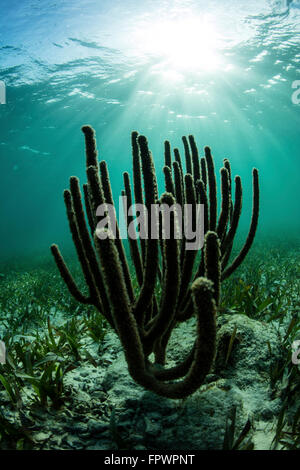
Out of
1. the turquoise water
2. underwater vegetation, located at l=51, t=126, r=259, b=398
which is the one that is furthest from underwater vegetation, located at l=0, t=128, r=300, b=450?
the turquoise water

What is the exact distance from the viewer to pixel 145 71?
18.6m

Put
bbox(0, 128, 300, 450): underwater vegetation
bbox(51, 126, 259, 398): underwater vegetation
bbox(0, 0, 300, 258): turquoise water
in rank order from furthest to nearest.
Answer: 1. bbox(0, 0, 300, 258): turquoise water
2. bbox(0, 128, 300, 450): underwater vegetation
3. bbox(51, 126, 259, 398): underwater vegetation

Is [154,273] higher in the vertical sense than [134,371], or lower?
higher

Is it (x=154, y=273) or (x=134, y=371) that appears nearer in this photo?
(x=134, y=371)

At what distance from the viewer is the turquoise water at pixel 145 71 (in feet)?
43.1

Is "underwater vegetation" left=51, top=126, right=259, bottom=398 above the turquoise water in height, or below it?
below

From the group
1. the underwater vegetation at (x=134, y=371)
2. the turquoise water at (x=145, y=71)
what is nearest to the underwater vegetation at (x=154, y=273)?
the underwater vegetation at (x=134, y=371)

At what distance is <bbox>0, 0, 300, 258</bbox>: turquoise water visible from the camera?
13.1 meters

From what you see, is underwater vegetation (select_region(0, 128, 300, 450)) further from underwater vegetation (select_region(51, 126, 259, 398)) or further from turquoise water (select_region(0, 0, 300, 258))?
turquoise water (select_region(0, 0, 300, 258))

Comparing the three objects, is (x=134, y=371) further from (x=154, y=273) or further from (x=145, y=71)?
(x=145, y=71)

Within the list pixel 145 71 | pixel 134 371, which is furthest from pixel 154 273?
pixel 145 71

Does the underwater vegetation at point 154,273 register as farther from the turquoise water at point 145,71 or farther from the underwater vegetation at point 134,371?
the turquoise water at point 145,71
